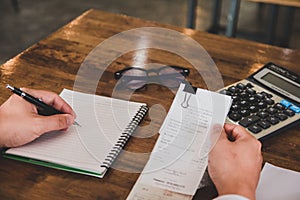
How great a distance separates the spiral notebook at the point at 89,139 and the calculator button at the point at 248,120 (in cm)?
20

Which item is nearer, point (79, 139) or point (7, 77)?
point (79, 139)

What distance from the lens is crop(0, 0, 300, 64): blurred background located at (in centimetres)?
284

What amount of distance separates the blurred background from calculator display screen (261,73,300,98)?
5.69 ft

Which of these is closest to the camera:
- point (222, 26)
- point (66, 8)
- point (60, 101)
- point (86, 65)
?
point (60, 101)

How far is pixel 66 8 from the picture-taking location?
3.23 meters

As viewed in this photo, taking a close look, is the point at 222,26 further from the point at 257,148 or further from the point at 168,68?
the point at 257,148

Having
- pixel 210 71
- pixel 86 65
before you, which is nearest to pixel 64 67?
pixel 86 65

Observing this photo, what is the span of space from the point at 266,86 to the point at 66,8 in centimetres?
243

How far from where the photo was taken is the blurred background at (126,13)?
284 cm

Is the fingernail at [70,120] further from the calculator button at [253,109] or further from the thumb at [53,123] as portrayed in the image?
the calculator button at [253,109]

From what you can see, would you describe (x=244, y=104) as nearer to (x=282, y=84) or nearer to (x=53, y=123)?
(x=282, y=84)

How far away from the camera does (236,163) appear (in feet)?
2.58

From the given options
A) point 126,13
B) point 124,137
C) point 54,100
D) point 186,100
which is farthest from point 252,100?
point 126,13

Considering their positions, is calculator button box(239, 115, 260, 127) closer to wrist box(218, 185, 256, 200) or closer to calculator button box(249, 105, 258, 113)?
calculator button box(249, 105, 258, 113)
